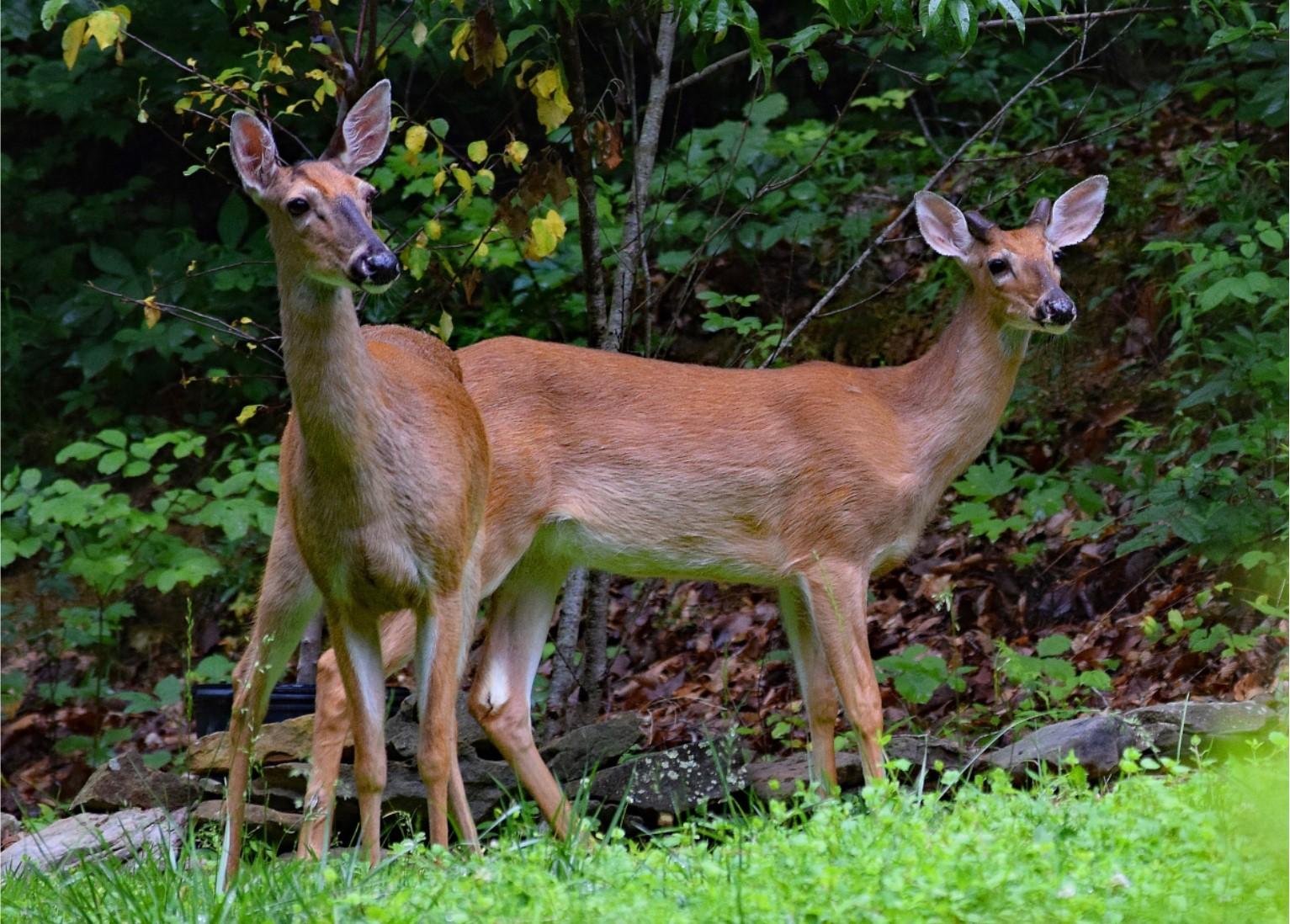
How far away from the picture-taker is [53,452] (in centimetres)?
1165

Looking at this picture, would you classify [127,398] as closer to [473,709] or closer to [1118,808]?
[473,709]

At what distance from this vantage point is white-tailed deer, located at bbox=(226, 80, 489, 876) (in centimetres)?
502

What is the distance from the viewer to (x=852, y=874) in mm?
3465

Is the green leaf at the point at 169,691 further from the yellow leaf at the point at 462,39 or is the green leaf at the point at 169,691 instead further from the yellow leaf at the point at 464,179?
the yellow leaf at the point at 462,39

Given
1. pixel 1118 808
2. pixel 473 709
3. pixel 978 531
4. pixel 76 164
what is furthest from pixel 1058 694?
pixel 76 164

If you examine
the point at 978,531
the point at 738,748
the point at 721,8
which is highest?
the point at 721,8

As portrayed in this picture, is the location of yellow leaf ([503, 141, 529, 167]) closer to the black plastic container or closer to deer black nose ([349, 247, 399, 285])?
deer black nose ([349, 247, 399, 285])

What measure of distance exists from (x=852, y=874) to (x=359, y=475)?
228 centimetres

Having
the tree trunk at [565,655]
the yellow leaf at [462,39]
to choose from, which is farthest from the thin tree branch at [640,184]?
the tree trunk at [565,655]

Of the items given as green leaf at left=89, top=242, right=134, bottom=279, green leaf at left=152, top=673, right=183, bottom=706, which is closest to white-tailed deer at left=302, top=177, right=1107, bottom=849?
green leaf at left=152, top=673, right=183, bottom=706

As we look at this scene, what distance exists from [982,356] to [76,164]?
8122 mm

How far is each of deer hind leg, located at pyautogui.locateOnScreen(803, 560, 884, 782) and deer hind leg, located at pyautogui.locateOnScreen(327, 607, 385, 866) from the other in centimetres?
176

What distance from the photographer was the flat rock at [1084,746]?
600cm

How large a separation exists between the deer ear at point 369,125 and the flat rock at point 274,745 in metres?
2.51
